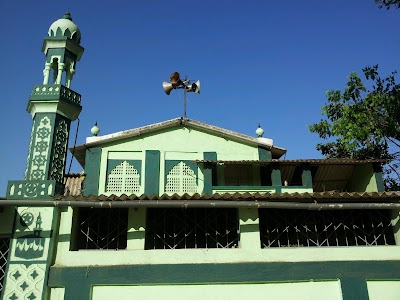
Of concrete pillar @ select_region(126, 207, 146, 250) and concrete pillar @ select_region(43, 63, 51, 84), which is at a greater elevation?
concrete pillar @ select_region(43, 63, 51, 84)

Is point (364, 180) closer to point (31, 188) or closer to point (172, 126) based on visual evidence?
point (172, 126)

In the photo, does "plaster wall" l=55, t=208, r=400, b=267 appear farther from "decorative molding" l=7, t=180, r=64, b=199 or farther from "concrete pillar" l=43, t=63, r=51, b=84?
"concrete pillar" l=43, t=63, r=51, b=84

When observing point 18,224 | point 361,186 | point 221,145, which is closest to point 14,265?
point 18,224

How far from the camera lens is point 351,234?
30.2 ft

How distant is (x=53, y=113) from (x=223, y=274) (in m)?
5.50

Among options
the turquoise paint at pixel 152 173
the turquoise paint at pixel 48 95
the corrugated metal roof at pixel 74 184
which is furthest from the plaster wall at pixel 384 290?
the corrugated metal roof at pixel 74 184

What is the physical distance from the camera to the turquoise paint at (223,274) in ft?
25.5

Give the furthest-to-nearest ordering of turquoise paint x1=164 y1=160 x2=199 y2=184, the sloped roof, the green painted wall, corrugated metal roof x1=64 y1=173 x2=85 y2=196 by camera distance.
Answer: corrugated metal roof x1=64 y1=173 x2=85 y2=196, the sloped roof, turquoise paint x1=164 y1=160 x2=199 y2=184, the green painted wall

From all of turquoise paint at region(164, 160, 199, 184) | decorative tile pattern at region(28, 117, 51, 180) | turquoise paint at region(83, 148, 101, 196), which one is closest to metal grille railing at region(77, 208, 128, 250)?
decorative tile pattern at region(28, 117, 51, 180)

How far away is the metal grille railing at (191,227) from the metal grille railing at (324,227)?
2.56 feet

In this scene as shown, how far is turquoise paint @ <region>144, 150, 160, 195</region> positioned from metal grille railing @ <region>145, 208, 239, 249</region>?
4469mm

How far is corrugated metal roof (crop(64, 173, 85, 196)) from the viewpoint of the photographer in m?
14.2

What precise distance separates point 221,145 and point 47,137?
706 cm

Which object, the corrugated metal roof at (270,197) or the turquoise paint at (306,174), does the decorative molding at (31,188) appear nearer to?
the corrugated metal roof at (270,197)
